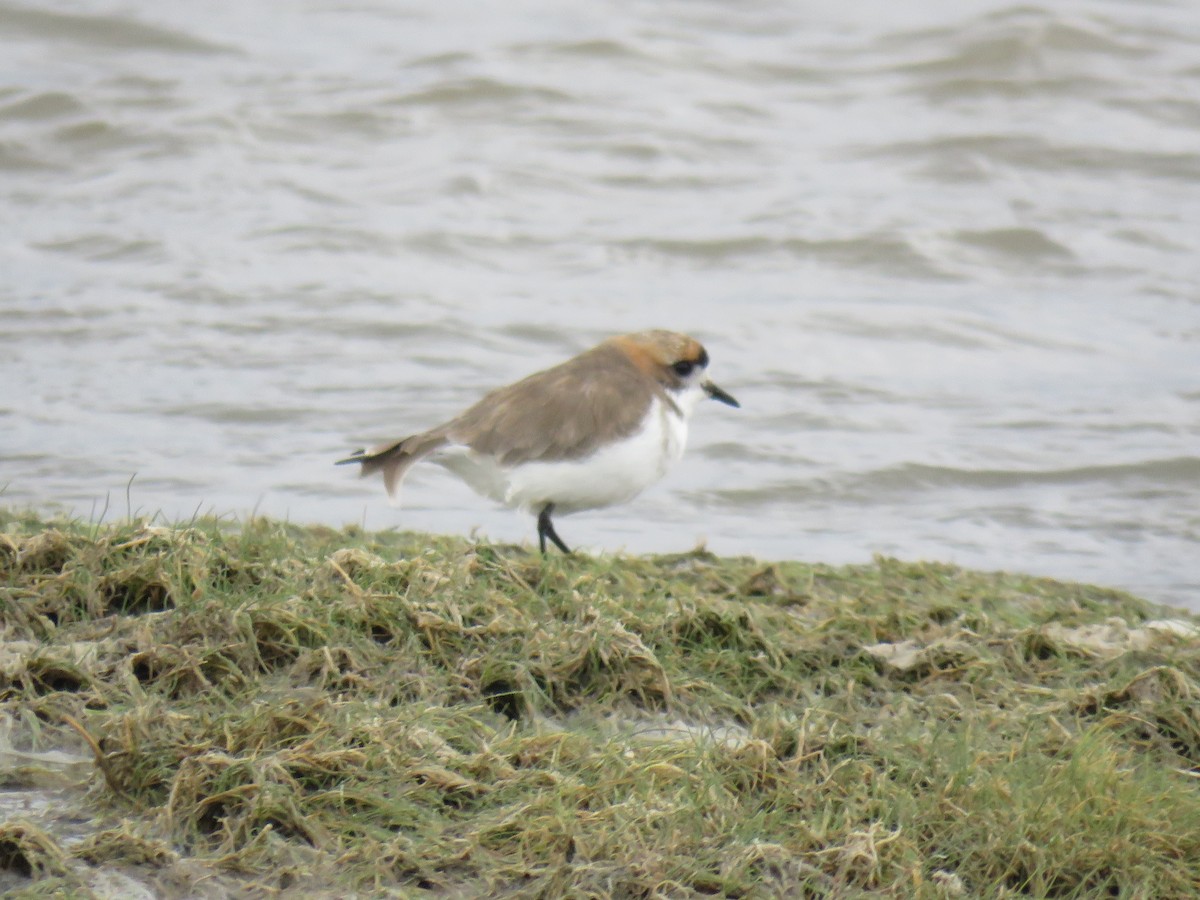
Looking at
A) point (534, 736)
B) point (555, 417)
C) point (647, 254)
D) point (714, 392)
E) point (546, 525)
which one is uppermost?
point (555, 417)

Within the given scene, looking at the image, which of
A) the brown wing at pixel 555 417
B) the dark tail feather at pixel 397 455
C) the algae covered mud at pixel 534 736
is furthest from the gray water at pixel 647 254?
the algae covered mud at pixel 534 736

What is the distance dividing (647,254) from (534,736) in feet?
28.7

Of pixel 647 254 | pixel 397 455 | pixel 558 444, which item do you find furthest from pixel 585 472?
pixel 647 254

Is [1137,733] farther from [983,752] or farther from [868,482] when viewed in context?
[868,482]

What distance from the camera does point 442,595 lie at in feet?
15.3

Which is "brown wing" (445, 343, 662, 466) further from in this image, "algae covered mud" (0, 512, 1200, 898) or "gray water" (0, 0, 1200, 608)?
"gray water" (0, 0, 1200, 608)

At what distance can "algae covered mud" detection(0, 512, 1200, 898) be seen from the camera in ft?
11.6

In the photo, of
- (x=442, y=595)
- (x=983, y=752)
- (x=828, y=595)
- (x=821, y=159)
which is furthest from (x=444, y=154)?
(x=983, y=752)

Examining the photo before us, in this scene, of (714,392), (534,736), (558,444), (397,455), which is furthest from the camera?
(714,392)

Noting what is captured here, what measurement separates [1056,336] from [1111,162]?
12.3ft

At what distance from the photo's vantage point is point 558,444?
18.9 feet

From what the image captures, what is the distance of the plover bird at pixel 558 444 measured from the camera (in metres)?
5.77

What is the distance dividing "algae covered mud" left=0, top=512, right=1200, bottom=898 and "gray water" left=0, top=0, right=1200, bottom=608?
2891 millimetres

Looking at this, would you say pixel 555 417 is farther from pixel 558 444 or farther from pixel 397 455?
pixel 397 455
